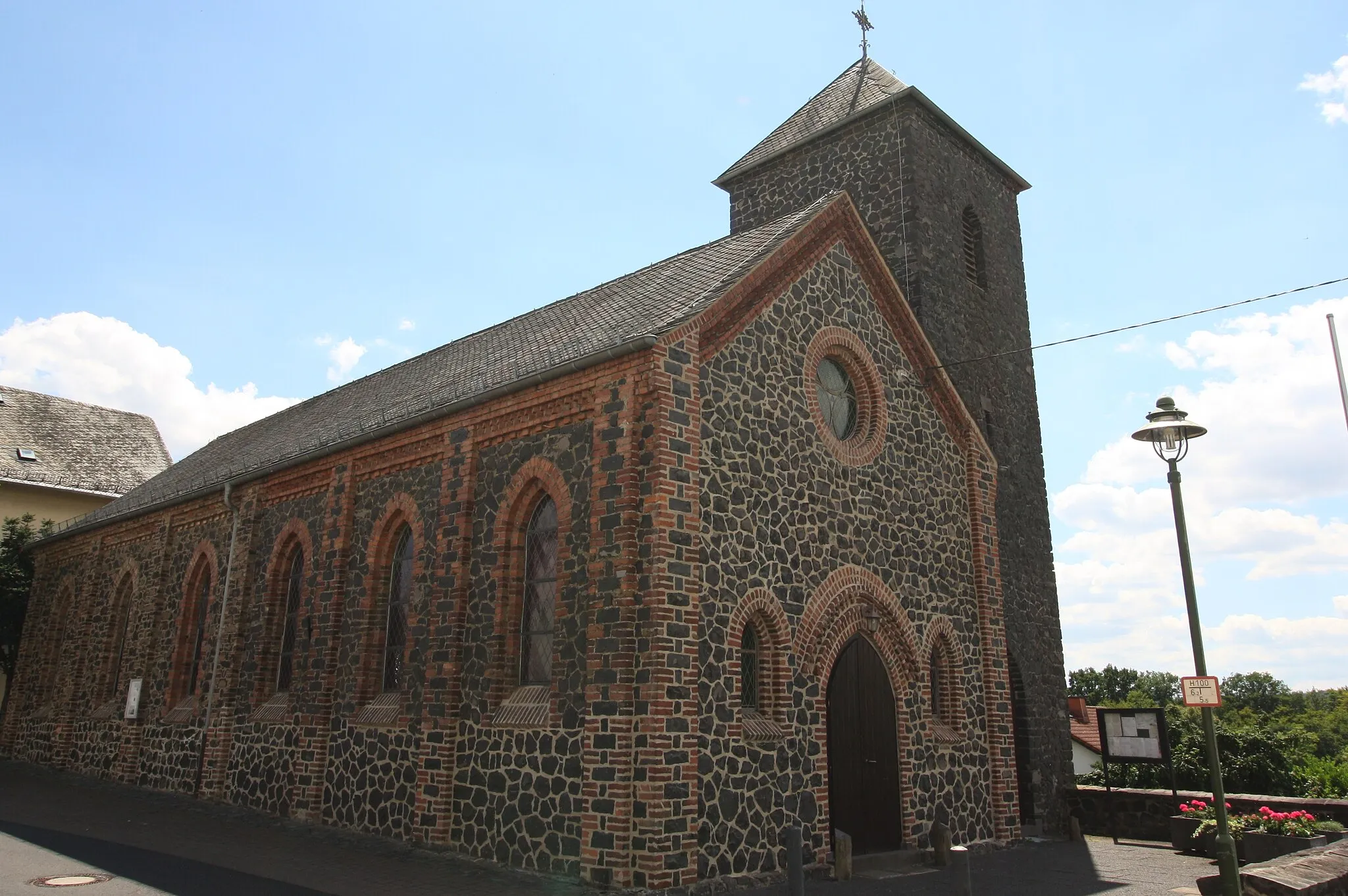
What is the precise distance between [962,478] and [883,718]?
16.3 ft

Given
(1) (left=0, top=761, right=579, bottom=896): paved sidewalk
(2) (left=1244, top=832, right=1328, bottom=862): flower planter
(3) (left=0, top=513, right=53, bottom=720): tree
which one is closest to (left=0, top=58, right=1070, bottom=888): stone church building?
(1) (left=0, top=761, right=579, bottom=896): paved sidewalk

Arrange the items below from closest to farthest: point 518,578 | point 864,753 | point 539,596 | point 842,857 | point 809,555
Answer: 1. point 842,857
2. point 539,596
3. point 518,578
4. point 809,555
5. point 864,753

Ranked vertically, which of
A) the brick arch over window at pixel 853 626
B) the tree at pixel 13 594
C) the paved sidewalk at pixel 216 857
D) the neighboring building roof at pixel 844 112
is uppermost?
the neighboring building roof at pixel 844 112

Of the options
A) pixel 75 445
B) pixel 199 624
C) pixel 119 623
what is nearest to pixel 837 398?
pixel 199 624

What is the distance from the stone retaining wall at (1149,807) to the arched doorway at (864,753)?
6.67 metres

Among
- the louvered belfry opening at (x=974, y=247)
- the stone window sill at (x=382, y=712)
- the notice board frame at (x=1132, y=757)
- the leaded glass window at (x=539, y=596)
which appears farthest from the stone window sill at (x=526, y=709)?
the louvered belfry opening at (x=974, y=247)

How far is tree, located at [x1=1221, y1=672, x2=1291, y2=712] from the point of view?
10206 cm

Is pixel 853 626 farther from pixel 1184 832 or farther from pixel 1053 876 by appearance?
pixel 1184 832

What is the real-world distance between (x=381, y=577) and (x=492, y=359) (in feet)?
13.8

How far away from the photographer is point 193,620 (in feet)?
65.9

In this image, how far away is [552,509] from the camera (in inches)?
501

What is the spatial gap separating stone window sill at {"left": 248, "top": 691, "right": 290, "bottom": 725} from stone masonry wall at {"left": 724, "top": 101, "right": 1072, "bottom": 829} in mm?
13524

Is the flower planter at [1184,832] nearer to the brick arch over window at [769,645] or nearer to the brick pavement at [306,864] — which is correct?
the brick pavement at [306,864]

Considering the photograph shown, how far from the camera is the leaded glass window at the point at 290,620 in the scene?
17.3 m
